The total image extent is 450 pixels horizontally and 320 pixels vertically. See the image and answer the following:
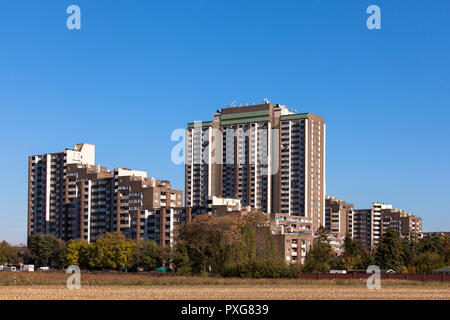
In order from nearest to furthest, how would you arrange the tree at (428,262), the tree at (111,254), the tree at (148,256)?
the tree at (428,262) → the tree at (148,256) → the tree at (111,254)

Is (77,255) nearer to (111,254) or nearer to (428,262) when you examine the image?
(111,254)

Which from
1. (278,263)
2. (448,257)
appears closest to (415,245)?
(448,257)

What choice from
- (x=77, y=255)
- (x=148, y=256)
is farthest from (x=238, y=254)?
(x=77, y=255)

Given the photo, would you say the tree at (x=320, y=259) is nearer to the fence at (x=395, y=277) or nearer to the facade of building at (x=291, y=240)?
the facade of building at (x=291, y=240)

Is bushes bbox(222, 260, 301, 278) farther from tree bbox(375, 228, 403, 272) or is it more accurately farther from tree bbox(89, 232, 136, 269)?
tree bbox(89, 232, 136, 269)

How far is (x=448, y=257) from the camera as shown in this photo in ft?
476

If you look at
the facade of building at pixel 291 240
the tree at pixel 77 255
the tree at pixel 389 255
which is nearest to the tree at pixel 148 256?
the tree at pixel 77 255

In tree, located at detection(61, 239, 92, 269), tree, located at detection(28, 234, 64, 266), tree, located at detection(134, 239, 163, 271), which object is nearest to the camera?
tree, located at detection(134, 239, 163, 271)

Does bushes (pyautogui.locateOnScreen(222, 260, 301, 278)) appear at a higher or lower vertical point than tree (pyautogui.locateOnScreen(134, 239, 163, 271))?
higher

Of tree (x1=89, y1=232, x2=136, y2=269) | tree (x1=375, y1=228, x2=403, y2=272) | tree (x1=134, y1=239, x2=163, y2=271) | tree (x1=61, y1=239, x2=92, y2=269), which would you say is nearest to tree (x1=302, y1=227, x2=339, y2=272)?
tree (x1=375, y1=228, x2=403, y2=272)

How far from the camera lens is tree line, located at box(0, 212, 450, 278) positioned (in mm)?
118188

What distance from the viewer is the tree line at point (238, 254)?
11819 cm
